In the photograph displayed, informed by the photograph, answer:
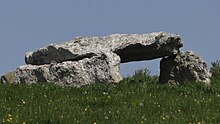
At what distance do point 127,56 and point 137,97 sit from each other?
7.73 meters

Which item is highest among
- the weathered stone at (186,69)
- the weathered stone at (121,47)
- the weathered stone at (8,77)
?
the weathered stone at (121,47)

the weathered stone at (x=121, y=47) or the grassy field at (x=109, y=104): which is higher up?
the weathered stone at (x=121, y=47)

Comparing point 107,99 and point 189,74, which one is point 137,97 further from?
point 189,74

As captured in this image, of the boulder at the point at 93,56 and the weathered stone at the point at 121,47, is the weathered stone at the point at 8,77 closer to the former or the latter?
the boulder at the point at 93,56

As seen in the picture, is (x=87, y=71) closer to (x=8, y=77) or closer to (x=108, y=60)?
(x=108, y=60)

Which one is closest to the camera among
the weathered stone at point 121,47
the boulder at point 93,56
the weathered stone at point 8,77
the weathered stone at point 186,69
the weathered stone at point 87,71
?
the weathered stone at point 87,71

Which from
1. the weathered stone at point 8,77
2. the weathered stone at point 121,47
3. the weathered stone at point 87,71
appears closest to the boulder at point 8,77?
the weathered stone at point 8,77

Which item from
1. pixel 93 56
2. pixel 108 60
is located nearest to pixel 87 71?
pixel 93 56

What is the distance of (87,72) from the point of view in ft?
75.1

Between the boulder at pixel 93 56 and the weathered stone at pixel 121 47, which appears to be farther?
the weathered stone at pixel 121 47

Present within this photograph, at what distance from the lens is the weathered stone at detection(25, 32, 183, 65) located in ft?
77.5

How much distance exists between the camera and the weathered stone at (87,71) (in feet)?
74.5

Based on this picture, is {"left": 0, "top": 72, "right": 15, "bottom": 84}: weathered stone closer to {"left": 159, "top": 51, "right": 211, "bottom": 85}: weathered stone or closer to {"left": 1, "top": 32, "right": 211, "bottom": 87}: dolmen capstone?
{"left": 1, "top": 32, "right": 211, "bottom": 87}: dolmen capstone

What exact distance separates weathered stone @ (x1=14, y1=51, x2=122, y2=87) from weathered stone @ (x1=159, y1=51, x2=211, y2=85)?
7.42ft
